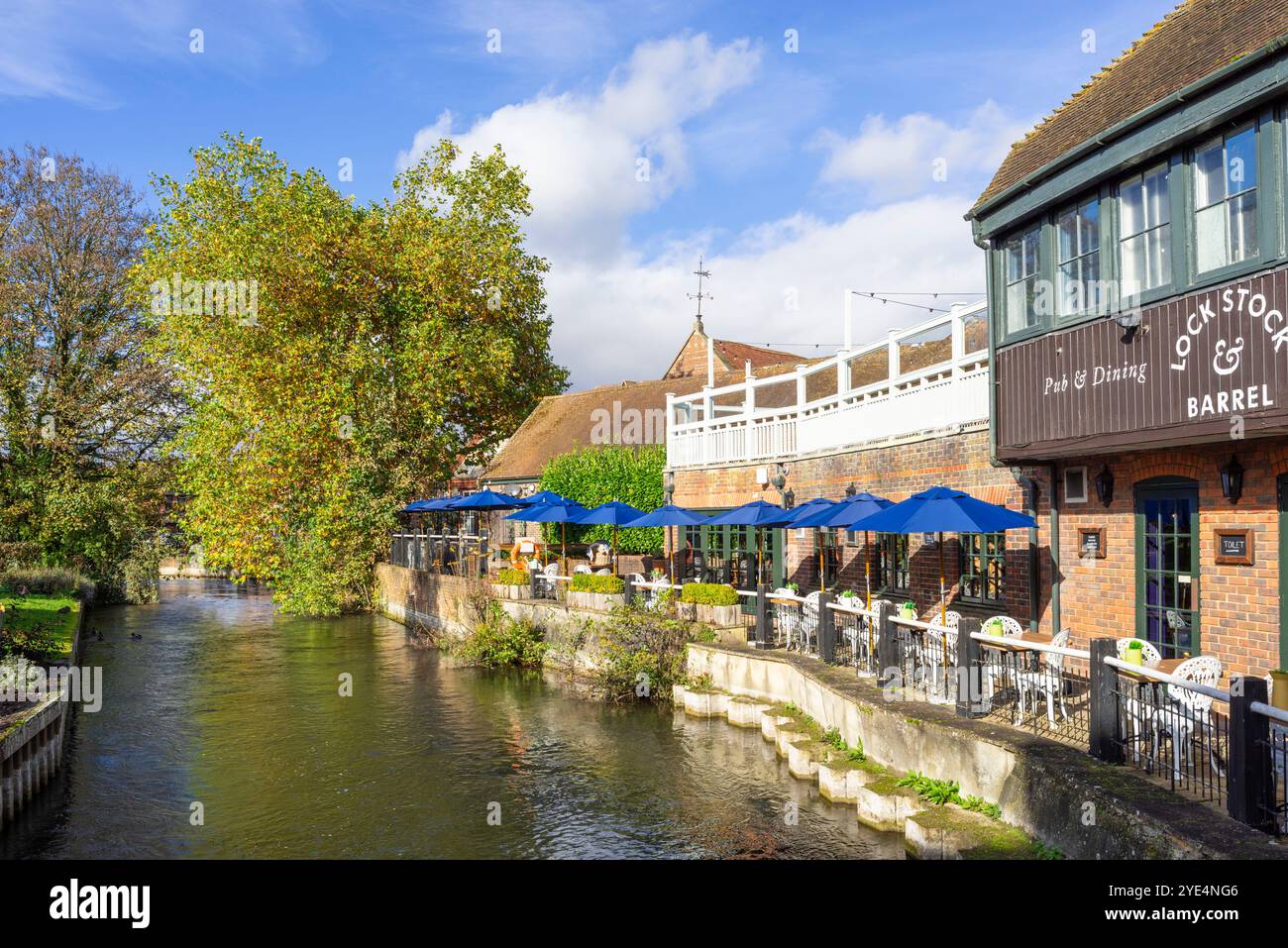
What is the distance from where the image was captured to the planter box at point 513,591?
21359 mm

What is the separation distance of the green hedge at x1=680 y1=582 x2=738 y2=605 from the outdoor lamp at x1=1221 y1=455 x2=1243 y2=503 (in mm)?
8203

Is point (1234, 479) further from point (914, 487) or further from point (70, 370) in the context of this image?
point (70, 370)

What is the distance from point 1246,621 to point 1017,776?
3053 mm

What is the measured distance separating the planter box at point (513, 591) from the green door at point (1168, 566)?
13.6 metres

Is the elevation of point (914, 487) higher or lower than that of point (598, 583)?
higher

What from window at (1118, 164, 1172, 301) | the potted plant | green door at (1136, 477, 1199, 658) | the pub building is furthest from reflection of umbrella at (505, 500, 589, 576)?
the potted plant

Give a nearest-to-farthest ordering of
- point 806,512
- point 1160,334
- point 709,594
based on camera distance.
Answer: point 1160,334, point 806,512, point 709,594

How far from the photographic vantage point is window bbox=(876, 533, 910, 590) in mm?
15344

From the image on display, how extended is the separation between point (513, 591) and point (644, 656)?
629 centimetres

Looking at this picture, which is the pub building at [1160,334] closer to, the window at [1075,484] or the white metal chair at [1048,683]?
the window at [1075,484]

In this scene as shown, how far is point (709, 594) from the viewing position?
16.3 metres

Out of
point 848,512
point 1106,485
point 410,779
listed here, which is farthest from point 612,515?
point 1106,485
